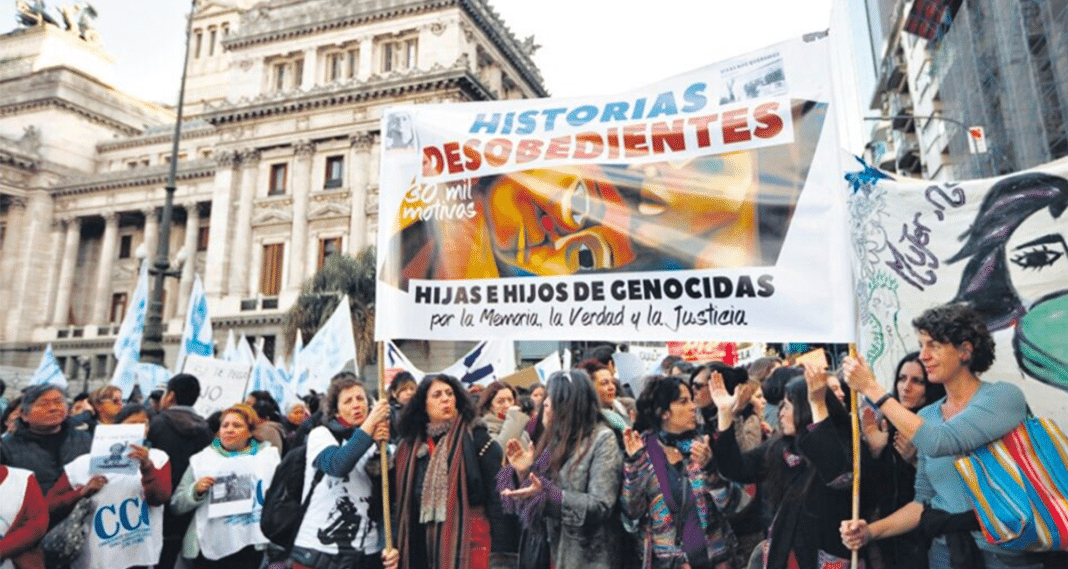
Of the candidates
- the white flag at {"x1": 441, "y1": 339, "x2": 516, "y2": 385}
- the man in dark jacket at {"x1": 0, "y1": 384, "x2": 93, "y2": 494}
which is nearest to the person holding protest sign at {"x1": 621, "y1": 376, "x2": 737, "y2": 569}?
the man in dark jacket at {"x1": 0, "y1": 384, "x2": 93, "y2": 494}

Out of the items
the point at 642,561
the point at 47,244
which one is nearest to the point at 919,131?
the point at 642,561

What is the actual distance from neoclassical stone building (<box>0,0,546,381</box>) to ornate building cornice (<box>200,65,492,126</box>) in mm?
70

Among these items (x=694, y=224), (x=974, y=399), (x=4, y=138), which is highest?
(x=4, y=138)

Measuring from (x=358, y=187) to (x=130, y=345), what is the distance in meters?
22.0

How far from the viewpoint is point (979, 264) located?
4098mm

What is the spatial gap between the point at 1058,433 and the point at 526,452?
2.20m

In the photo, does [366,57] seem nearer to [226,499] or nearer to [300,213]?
[300,213]

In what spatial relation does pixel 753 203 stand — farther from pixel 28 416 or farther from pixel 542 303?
pixel 28 416

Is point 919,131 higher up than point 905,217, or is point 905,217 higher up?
point 919,131

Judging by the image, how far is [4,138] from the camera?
140 ft

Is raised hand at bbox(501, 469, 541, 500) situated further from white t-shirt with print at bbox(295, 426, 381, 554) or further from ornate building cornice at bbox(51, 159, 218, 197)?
ornate building cornice at bbox(51, 159, 218, 197)

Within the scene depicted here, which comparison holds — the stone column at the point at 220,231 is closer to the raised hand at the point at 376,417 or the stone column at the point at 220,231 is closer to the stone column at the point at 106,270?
the stone column at the point at 106,270

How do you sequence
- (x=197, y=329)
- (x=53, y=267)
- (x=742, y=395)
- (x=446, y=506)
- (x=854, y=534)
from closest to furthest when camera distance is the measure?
(x=854, y=534) → (x=446, y=506) → (x=742, y=395) → (x=197, y=329) → (x=53, y=267)

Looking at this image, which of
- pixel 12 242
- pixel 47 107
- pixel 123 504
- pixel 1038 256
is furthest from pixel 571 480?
pixel 47 107
